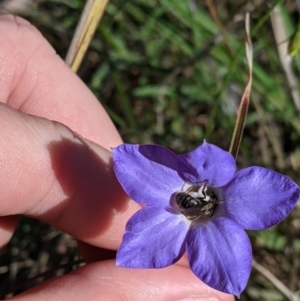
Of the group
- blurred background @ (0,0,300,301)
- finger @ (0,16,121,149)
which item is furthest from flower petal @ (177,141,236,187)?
blurred background @ (0,0,300,301)

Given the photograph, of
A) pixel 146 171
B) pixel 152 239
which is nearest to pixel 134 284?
pixel 152 239

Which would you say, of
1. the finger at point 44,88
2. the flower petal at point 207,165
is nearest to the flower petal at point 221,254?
the flower petal at point 207,165

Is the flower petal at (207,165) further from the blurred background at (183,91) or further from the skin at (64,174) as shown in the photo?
the blurred background at (183,91)

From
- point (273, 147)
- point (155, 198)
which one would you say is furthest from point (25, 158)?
point (273, 147)

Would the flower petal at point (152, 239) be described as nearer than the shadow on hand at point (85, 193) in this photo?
Yes

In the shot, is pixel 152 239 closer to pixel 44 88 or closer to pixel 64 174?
pixel 64 174

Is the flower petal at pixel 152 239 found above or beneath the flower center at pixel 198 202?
beneath
